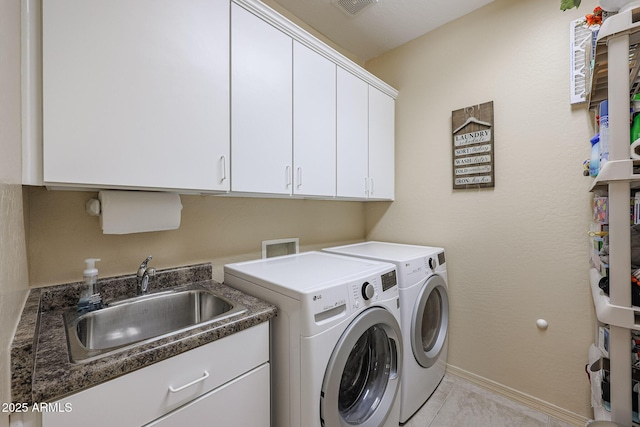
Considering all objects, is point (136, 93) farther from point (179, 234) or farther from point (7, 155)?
point (179, 234)

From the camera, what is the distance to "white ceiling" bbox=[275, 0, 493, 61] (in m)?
1.88

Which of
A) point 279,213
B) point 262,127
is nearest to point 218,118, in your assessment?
point 262,127

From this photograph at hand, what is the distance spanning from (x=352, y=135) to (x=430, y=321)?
1501mm

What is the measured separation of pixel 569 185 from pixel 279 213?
6.20ft

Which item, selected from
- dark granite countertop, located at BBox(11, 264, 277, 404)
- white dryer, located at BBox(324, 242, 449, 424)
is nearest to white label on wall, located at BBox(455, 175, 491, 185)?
white dryer, located at BBox(324, 242, 449, 424)

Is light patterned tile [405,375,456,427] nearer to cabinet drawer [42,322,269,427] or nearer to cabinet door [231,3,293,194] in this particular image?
cabinet drawer [42,322,269,427]

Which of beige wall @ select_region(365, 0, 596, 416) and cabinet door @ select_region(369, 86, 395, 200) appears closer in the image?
beige wall @ select_region(365, 0, 596, 416)

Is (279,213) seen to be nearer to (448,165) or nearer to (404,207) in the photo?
(404,207)

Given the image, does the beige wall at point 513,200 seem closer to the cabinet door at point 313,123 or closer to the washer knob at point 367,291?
the cabinet door at point 313,123

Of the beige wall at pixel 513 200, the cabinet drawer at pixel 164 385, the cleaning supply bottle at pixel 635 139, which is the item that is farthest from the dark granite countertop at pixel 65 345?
the beige wall at pixel 513 200

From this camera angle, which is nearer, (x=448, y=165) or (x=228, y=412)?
(x=228, y=412)

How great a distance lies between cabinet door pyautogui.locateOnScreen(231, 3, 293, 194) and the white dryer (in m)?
0.88

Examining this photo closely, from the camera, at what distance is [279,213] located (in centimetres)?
197

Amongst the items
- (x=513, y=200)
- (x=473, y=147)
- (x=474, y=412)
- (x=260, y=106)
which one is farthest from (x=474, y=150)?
(x=474, y=412)
